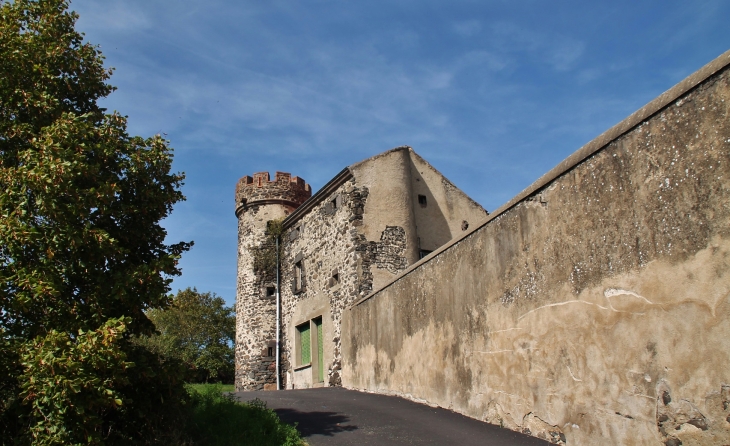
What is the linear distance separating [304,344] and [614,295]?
14.2 metres

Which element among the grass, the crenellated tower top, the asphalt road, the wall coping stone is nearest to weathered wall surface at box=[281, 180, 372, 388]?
the crenellated tower top

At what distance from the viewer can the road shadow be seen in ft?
28.0

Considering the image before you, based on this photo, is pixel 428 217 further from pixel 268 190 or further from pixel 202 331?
pixel 202 331

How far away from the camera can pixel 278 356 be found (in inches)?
810

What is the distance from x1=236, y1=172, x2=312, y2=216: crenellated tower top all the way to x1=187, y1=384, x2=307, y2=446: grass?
43.1 feet

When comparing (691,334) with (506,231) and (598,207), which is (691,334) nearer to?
(598,207)

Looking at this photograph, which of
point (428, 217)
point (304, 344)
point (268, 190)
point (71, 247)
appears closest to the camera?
point (71, 247)

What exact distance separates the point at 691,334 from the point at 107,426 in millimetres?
6669

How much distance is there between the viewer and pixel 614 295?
6.18m

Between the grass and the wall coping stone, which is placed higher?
the wall coping stone

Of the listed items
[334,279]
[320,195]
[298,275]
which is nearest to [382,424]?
[334,279]

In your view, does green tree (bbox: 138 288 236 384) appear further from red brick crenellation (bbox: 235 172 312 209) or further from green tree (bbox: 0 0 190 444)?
green tree (bbox: 0 0 190 444)

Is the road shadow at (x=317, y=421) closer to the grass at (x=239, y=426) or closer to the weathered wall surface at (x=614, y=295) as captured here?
the grass at (x=239, y=426)

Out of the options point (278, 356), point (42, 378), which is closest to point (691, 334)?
point (42, 378)
